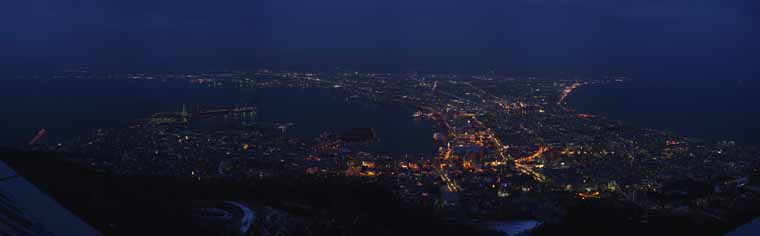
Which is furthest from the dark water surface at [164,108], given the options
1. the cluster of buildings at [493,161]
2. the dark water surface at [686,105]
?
the dark water surface at [686,105]

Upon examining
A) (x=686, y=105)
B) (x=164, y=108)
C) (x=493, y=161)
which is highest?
(x=686, y=105)

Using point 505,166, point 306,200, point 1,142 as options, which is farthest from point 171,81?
point 306,200

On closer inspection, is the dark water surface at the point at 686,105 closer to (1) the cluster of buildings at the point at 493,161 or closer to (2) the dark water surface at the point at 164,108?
(1) the cluster of buildings at the point at 493,161

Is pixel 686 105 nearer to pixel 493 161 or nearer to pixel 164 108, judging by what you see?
pixel 493 161

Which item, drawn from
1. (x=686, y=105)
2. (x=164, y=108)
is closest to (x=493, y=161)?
(x=164, y=108)

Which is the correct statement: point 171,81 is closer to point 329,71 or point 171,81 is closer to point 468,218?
point 329,71

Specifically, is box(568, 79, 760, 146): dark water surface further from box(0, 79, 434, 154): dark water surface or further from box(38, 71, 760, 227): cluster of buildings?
box(0, 79, 434, 154): dark water surface
